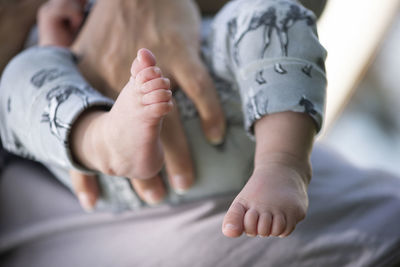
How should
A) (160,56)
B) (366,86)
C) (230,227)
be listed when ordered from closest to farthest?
(230,227) → (160,56) → (366,86)

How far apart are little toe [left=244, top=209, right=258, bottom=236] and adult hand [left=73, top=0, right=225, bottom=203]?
12 cm

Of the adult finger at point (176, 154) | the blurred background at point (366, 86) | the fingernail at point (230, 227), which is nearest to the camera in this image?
the fingernail at point (230, 227)

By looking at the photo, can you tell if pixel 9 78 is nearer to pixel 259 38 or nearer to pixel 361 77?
pixel 259 38

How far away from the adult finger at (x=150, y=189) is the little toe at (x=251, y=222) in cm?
15

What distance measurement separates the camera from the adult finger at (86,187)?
374mm

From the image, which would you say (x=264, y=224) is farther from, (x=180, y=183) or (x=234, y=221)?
(x=180, y=183)

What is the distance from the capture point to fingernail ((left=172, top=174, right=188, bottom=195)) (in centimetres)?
36

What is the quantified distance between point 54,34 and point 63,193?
20 cm

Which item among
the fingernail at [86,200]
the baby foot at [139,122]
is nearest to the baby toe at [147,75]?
the baby foot at [139,122]

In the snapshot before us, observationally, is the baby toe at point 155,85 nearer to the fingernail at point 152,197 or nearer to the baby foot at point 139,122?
the baby foot at point 139,122

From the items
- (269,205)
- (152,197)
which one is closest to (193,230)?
(152,197)

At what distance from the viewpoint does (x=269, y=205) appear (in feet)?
0.78

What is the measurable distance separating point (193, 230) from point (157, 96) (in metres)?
0.20

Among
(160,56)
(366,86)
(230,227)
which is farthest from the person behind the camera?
Answer: (366,86)
